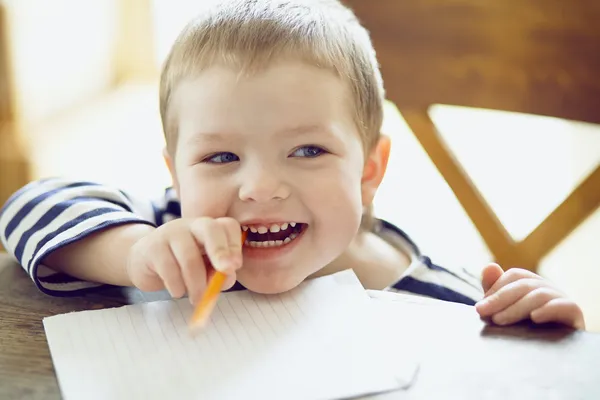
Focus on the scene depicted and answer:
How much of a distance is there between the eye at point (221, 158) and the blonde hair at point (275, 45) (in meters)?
0.07

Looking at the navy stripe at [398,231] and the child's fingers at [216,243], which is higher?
the child's fingers at [216,243]

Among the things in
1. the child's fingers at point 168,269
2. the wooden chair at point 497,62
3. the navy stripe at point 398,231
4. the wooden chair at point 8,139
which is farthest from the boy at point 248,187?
the wooden chair at point 8,139

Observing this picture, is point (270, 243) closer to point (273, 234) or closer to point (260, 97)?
point (273, 234)

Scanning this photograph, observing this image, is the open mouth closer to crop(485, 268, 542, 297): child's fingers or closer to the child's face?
the child's face

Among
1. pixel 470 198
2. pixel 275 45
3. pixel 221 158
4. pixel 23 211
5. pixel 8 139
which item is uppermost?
pixel 275 45

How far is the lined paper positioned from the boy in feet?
0.11

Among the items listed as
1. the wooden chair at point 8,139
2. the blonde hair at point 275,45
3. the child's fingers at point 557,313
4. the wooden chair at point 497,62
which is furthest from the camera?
the wooden chair at point 8,139

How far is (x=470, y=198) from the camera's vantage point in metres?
1.26

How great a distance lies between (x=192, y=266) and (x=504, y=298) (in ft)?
0.93

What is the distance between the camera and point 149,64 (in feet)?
10.6

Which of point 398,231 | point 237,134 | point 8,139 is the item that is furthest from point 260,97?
point 8,139

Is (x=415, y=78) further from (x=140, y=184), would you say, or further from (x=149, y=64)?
(x=149, y=64)

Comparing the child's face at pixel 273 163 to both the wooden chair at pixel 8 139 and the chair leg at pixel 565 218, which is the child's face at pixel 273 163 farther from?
the wooden chair at pixel 8 139

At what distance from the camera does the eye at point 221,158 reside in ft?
2.40
